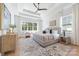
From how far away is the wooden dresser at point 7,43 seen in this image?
287 centimetres

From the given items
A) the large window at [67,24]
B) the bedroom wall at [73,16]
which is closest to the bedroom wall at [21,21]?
the bedroom wall at [73,16]

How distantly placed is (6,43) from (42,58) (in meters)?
1.24

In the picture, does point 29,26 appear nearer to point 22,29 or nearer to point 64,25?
point 22,29

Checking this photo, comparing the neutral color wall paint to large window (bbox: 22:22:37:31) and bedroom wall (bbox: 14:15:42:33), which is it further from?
large window (bbox: 22:22:37:31)

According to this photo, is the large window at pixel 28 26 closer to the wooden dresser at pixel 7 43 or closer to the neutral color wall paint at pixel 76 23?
the wooden dresser at pixel 7 43

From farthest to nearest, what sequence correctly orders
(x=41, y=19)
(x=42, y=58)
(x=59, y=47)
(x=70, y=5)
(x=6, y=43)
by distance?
(x=41, y=19)
(x=70, y=5)
(x=59, y=47)
(x=6, y=43)
(x=42, y=58)

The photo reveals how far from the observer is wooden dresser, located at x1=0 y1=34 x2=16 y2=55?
9.42 feet

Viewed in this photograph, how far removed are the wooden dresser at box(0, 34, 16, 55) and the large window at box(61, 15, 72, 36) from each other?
220cm

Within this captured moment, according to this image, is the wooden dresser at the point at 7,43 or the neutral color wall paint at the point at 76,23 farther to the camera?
the neutral color wall paint at the point at 76,23

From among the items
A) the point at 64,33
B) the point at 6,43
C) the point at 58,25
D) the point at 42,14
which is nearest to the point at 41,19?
the point at 42,14

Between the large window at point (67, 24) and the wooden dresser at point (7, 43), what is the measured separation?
86.8 inches

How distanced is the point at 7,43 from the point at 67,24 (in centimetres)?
256

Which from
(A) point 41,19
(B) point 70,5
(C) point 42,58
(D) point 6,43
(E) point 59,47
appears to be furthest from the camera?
(A) point 41,19

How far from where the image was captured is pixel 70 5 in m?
4.07
